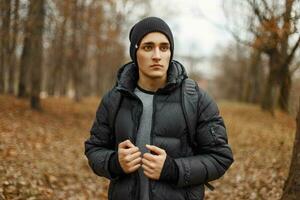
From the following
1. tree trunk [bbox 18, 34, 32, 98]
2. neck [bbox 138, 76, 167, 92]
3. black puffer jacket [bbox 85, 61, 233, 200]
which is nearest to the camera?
black puffer jacket [bbox 85, 61, 233, 200]

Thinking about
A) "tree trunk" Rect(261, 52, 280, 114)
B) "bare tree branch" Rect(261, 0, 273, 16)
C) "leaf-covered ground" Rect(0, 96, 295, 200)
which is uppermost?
"bare tree branch" Rect(261, 0, 273, 16)

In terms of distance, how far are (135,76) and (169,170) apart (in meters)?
0.82

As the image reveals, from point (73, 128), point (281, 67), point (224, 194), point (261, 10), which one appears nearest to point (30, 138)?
point (73, 128)

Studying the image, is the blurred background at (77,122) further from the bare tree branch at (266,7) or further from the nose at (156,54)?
the nose at (156,54)

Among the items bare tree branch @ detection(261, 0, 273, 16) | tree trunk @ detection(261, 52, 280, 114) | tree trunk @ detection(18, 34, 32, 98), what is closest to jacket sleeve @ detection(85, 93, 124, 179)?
bare tree branch @ detection(261, 0, 273, 16)

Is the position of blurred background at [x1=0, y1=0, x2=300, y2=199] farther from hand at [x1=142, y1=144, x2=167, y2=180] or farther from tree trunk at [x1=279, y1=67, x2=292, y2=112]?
hand at [x1=142, y1=144, x2=167, y2=180]

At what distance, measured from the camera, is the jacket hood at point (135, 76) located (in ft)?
9.07

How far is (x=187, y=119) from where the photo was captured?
2660 mm

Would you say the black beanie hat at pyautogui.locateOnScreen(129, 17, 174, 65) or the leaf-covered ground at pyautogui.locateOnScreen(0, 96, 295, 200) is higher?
the black beanie hat at pyautogui.locateOnScreen(129, 17, 174, 65)

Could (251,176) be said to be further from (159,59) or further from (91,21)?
(91,21)

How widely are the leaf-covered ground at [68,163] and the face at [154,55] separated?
426cm

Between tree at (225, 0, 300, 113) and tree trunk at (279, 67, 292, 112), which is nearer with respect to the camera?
tree at (225, 0, 300, 113)

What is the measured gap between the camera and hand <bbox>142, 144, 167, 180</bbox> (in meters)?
2.50

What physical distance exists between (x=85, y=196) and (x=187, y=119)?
17.1 ft
